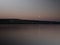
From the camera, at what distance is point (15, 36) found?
62 cm

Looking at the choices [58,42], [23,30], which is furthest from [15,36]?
[58,42]

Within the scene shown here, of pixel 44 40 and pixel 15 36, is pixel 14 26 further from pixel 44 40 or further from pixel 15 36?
pixel 44 40

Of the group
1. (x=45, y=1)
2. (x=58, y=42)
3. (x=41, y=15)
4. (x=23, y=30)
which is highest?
(x=45, y=1)

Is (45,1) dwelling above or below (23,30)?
above

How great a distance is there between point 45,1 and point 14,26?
12.1 inches

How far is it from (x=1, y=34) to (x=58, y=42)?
43 centimetres

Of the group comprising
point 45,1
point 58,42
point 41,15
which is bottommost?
point 58,42

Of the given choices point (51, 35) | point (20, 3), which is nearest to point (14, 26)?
point (20, 3)

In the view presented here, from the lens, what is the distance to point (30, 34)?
0.64 meters

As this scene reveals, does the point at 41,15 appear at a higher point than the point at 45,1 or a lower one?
lower

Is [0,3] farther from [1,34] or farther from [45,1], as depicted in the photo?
[45,1]

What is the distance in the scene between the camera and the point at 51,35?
2.10ft

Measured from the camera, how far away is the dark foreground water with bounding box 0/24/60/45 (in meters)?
0.62

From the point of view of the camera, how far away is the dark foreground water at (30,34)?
0.62 metres
